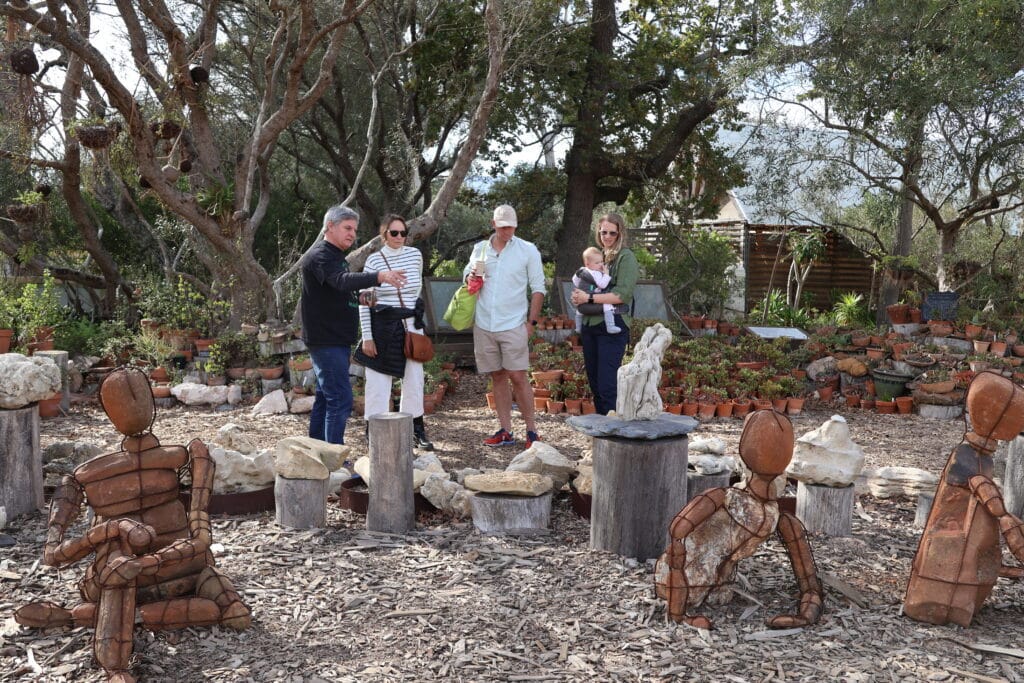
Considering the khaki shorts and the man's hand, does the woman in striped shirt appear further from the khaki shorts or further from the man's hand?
the khaki shorts

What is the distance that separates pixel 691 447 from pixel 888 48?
8300mm

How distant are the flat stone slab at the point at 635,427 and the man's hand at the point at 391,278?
1609mm

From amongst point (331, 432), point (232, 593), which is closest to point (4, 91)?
point (331, 432)

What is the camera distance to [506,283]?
5.39 metres

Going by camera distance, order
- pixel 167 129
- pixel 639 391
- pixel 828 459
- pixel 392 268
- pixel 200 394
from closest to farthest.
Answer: pixel 639 391
pixel 828 459
pixel 392 268
pixel 200 394
pixel 167 129

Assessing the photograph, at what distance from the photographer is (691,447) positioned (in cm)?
459

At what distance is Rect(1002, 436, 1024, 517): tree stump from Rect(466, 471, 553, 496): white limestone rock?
2.44 metres

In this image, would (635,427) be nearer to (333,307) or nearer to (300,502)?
(300,502)

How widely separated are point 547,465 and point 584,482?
0.31 metres

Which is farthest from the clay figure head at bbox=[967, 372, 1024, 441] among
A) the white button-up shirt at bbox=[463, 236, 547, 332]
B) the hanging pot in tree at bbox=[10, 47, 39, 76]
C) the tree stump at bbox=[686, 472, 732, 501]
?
the hanging pot in tree at bbox=[10, 47, 39, 76]

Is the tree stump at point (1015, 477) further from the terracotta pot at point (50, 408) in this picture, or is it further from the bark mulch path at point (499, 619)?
the terracotta pot at point (50, 408)

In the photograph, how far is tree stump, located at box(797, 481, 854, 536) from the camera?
13.0 ft

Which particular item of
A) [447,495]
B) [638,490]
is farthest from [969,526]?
[447,495]

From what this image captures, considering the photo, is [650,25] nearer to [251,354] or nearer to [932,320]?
[932,320]
